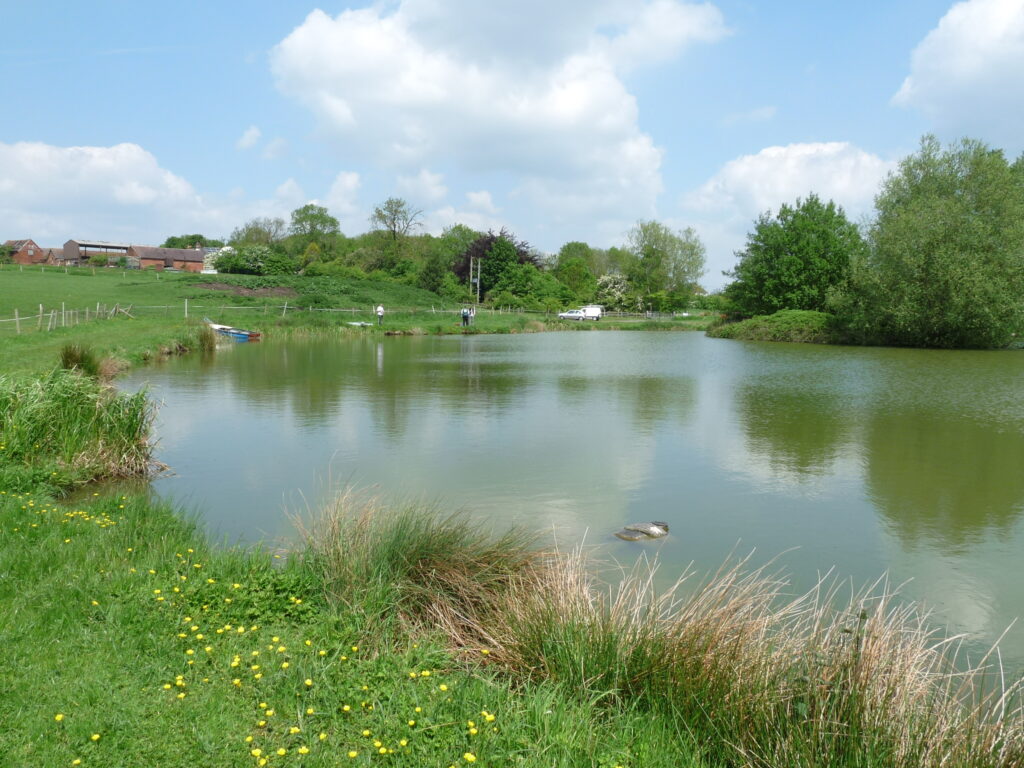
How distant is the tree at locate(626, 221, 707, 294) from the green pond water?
205ft

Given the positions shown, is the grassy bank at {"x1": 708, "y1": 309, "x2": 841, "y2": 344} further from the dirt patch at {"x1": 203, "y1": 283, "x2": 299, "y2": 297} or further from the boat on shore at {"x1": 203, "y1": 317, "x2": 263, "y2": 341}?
the dirt patch at {"x1": 203, "y1": 283, "x2": 299, "y2": 297}

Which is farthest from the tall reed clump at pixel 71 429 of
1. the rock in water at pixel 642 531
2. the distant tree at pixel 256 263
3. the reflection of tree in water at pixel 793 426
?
the distant tree at pixel 256 263

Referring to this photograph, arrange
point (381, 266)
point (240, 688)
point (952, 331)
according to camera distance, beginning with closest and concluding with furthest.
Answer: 1. point (240, 688)
2. point (952, 331)
3. point (381, 266)

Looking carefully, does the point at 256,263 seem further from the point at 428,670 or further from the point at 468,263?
the point at 428,670

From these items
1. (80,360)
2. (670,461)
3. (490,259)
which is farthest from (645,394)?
(490,259)

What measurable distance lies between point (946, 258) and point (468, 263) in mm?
47792

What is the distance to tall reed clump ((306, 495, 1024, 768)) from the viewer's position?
125 inches

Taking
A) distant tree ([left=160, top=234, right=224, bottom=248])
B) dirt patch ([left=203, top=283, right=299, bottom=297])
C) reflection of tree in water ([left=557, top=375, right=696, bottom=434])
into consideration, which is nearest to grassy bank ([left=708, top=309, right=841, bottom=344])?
reflection of tree in water ([left=557, top=375, right=696, bottom=434])

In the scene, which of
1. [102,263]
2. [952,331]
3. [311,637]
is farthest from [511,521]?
[102,263]

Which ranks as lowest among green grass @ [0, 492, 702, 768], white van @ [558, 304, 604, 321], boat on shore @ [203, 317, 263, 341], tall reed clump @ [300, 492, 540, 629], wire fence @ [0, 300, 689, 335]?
green grass @ [0, 492, 702, 768]

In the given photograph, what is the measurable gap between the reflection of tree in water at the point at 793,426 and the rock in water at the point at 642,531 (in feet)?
12.2

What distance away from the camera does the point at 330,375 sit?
22.4m

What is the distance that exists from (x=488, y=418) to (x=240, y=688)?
36.6 feet

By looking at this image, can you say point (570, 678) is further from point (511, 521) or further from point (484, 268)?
point (484, 268)
